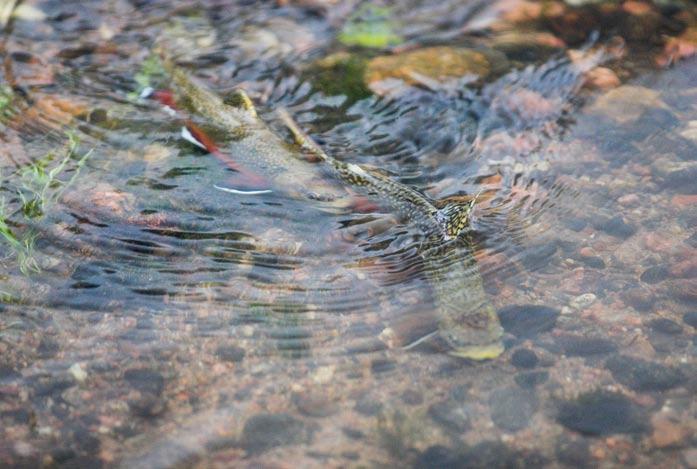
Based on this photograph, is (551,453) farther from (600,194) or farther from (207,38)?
(207,38)

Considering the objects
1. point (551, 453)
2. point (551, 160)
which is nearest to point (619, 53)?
point (551, 160)

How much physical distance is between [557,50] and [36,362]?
16.5 ft

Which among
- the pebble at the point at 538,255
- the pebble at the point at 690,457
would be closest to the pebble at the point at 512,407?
the pebble at the point at 690,457

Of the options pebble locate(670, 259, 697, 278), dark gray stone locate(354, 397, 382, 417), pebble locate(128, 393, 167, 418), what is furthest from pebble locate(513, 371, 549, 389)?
pebble locate(128, 393, 167, 418)

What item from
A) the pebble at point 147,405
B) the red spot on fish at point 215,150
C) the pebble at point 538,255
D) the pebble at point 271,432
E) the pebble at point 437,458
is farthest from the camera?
the red spot on fish at point 215,150

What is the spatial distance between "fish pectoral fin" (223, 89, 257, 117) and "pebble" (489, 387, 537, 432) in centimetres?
296

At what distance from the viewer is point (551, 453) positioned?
3.31 m

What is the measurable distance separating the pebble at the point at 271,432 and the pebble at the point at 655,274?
91.4 inches

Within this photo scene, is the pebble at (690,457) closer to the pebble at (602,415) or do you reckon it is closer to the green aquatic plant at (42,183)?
the pebble at (602,415)

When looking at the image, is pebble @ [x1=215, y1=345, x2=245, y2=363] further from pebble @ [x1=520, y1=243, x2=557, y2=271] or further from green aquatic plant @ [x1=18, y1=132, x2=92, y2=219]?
pebble @ [x1=520, y1=243, x2=557, y2=271]

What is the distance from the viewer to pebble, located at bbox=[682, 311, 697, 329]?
13.0ft

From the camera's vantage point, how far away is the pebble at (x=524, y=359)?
3.80m

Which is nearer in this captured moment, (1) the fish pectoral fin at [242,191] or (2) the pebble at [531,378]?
(2) the pebble at [531,378]

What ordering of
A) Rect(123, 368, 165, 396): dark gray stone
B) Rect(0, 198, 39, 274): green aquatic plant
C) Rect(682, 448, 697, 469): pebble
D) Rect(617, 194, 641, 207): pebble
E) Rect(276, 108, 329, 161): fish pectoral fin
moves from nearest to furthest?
Rect(682, 448, 697, 469): pebble → Rect(123, 368, 165, 396): dark gray stone → Rect(0, 198, 39, 274): green aquatic plant → Rect(617, 194, 641, 207): pebble → Rect(276, 108, 329, 161): fish pectoral fin
